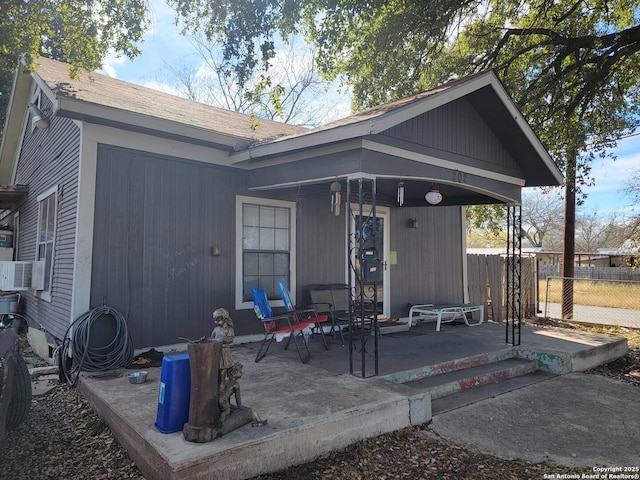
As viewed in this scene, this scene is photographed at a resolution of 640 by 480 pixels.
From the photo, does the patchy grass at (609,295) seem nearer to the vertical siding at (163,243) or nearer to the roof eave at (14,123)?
the vertical siding at (163,243)

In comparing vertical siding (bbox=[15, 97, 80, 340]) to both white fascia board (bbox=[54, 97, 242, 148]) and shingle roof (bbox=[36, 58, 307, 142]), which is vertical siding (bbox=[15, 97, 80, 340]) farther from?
white fascia board (bbox=[54, 97, 242, 148])

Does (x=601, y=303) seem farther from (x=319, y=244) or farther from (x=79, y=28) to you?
(x=79, y=28)

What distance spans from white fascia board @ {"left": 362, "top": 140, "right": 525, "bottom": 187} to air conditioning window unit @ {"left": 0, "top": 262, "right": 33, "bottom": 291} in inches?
217

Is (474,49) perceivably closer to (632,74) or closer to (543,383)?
(632,74)

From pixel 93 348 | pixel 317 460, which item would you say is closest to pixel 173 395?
pixel 317 460

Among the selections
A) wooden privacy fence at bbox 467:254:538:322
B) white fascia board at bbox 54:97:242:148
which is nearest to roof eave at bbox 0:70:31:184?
white fascia board at bbox 54:97:242:148

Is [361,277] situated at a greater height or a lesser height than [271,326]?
greater

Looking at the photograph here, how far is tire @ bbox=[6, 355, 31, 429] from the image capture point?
336 cm

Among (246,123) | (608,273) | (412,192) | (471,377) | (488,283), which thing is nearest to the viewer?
(471,377)

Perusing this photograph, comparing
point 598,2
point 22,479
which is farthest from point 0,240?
point 598,2

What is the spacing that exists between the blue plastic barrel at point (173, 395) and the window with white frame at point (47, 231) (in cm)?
392

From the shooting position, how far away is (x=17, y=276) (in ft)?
21.1

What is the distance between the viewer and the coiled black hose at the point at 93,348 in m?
4.34

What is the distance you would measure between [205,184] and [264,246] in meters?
1.20
